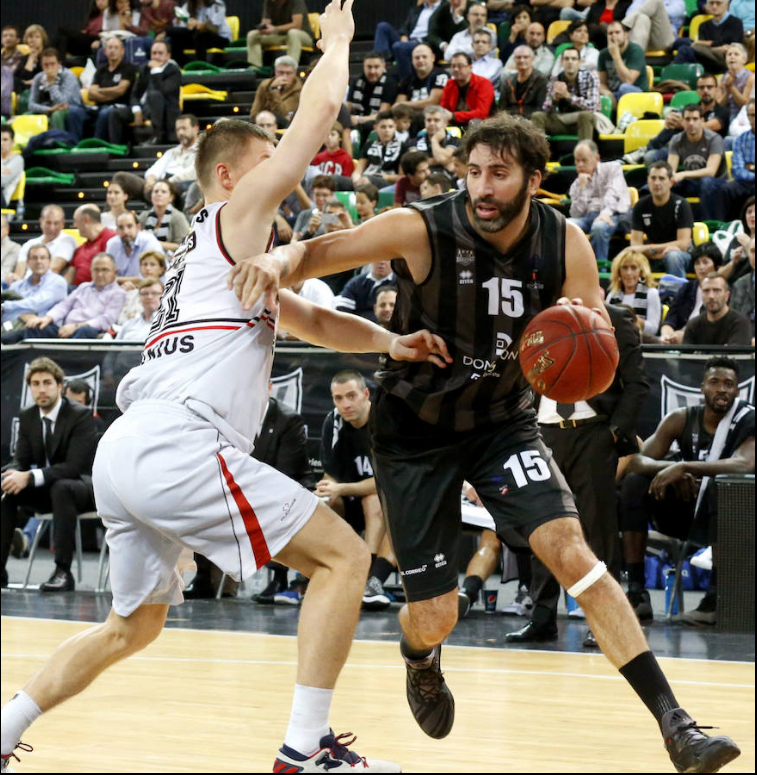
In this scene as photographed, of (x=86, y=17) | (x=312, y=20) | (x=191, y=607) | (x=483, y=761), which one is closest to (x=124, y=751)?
(x=483, y=761)

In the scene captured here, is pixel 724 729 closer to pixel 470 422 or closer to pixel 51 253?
pixel 470 422

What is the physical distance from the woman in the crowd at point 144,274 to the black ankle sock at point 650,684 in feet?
26.9

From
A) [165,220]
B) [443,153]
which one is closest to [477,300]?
[443,153]

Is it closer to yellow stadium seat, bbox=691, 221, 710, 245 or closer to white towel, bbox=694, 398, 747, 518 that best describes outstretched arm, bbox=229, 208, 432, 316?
white towel, bbox=694, 398, 747, 518

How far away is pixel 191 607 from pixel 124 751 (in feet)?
13.7

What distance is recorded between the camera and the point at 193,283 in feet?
12.6

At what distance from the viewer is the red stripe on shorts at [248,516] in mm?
3662

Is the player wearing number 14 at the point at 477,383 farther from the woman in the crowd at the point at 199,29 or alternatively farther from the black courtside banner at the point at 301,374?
the woman in the crowd at the point at 199,29

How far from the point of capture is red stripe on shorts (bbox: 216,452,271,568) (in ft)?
12.0

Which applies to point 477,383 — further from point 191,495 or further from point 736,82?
point 736,82

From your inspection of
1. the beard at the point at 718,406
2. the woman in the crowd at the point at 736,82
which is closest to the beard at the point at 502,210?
the beard at the point at 718,406

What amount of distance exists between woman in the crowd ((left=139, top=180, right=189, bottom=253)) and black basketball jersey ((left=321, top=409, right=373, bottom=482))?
4278 mm

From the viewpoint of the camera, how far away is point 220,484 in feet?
12.0

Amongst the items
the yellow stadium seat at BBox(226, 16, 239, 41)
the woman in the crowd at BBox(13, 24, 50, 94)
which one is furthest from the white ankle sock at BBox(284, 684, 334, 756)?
the yellow stadium seat at BBox(226, 16, 239, 41)
